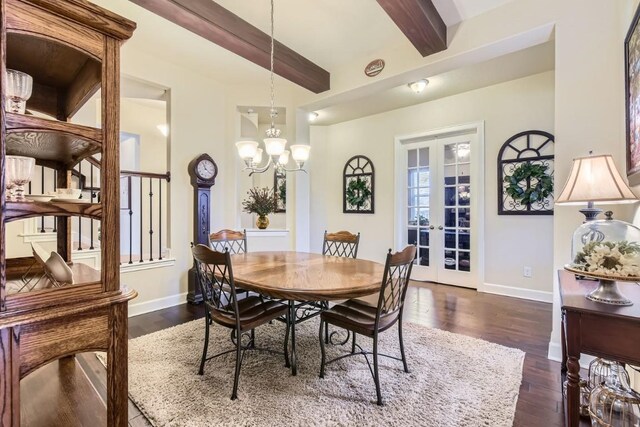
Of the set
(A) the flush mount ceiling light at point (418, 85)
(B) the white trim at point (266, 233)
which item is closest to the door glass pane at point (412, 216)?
(A) the flush mount ceiling light at point (418, 85)

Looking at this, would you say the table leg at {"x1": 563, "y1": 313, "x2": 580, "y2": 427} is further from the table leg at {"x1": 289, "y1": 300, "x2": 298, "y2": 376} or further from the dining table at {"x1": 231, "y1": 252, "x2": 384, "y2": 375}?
the table leg at {"x1": 289, "y1": 300, "x2": 298, "y2": 376}

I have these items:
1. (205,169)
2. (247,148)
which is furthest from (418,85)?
(205,169)

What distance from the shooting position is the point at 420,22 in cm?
254

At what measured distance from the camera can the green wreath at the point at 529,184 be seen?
3727mm

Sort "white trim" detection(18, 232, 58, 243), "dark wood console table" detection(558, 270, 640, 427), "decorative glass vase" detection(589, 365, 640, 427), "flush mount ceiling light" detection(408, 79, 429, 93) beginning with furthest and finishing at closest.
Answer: "flush mount ceiling light" detection(408, 79, 429, 93) < "white trim" detection(18, 232, 58, 243) < "decorative glass vase" detection(589, 365, 640, 427) < "dark wood console table" detection(558, 270, 640, 427)

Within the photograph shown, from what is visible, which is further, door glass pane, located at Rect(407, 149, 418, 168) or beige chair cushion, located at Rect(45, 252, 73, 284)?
door glass pane, located at Rect(407, 149, 418, 168)

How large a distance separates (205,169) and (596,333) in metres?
3.85

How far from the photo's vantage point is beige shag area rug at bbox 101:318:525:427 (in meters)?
1.66

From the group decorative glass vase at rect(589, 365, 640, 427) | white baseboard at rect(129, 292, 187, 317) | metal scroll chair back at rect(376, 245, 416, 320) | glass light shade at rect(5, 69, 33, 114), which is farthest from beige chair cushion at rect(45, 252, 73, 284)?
decorative glass vase at rect(589, 365, 640, 427)

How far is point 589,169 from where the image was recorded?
68.2 inches

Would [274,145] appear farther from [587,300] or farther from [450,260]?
[450,260]

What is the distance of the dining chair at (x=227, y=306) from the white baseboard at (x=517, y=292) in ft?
10.8

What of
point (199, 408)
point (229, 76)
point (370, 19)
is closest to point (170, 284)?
point (199, 408)

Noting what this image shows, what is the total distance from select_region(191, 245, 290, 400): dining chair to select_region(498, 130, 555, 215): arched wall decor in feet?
11.3
